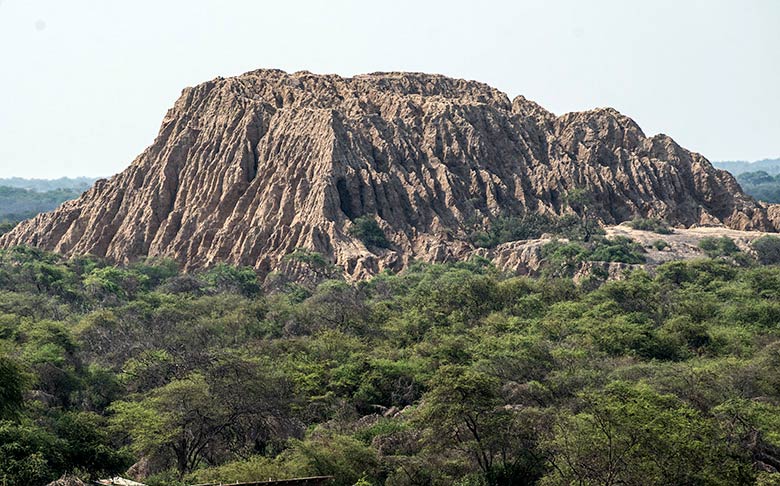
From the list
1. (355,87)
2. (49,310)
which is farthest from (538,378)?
(355,87)

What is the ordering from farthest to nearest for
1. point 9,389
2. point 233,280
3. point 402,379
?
point 233,280 < point 402,379 < point 9,389

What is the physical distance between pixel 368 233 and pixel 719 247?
2377 centimetres

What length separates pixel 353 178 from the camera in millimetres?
77750

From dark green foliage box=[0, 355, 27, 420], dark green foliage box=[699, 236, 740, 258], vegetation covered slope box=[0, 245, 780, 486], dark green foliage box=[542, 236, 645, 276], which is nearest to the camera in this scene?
vegetation covered slope box=[0, 245, 780, 486]

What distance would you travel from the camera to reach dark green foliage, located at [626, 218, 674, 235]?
77312 millimetres

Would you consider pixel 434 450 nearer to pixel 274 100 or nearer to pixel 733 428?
pixel 733 428

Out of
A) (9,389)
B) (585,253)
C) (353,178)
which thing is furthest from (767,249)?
(9,389)

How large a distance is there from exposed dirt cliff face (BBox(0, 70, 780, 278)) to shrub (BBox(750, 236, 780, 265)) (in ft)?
29.6

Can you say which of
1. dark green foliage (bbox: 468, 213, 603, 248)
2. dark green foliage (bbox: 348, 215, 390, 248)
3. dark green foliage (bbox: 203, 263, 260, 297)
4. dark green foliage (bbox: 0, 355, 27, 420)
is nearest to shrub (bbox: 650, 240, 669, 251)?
dark green foliage (bbox: 468, 213, 603, 248)

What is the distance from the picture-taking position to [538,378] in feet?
121

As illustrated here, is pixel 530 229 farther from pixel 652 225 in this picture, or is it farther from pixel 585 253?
pixel 652 225

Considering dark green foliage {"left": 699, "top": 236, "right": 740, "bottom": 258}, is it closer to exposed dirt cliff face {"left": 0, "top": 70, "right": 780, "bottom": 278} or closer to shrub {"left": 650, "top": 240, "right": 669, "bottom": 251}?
shrub {"left": 650, "top": 240, "right": 669, "bottom": 251}

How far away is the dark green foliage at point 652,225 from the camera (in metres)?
77.3

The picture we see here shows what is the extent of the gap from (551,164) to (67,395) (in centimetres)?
5173
